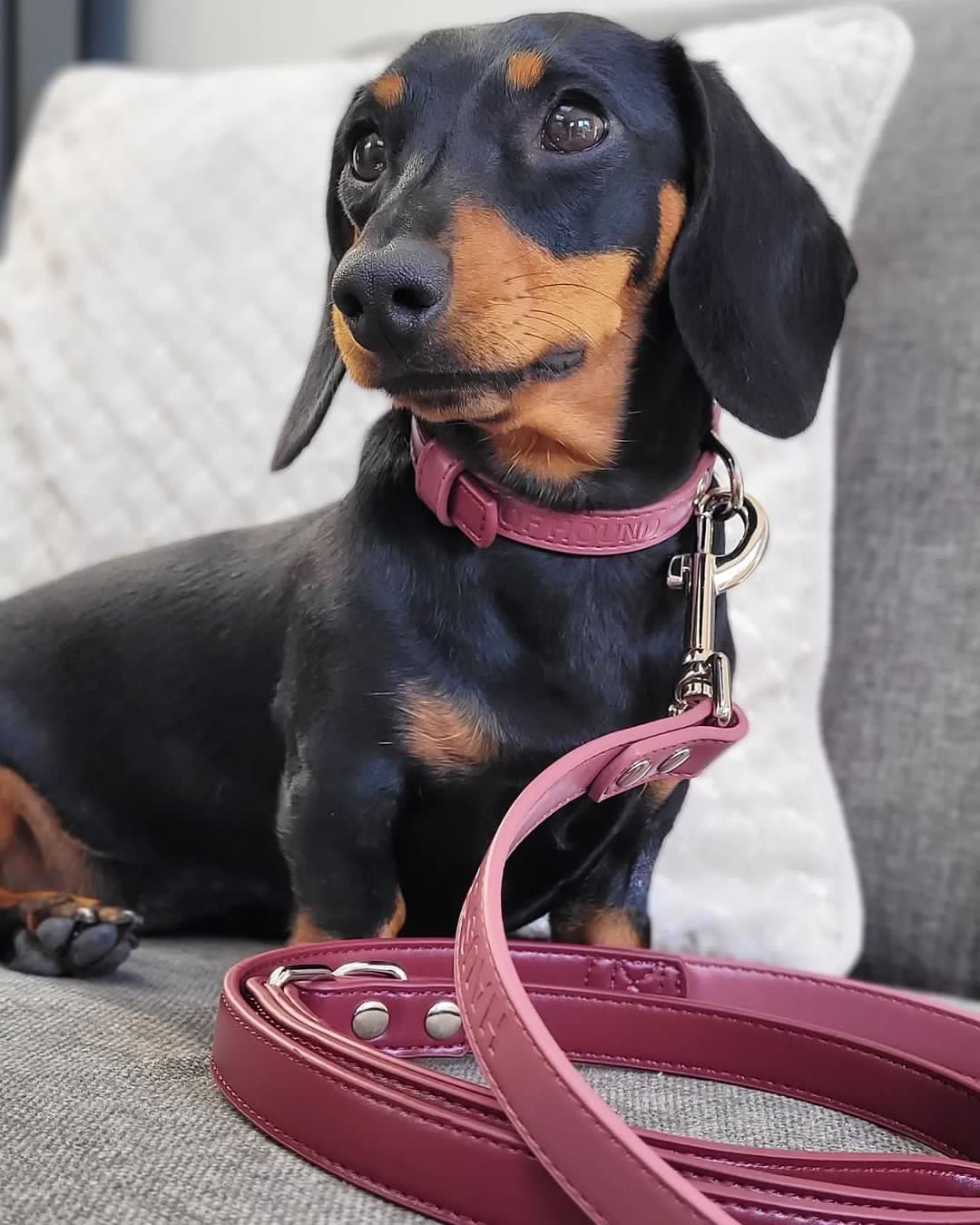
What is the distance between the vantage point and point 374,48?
1.76 m

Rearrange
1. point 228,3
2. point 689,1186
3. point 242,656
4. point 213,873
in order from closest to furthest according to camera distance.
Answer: point 689,1186, point 242,656, point 213,873, point 228,3

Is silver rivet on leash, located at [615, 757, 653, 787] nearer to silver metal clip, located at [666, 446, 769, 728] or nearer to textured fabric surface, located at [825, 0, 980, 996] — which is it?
silver metal clip, located at [666, 446, 769, 728]

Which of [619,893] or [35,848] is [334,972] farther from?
[35,848]

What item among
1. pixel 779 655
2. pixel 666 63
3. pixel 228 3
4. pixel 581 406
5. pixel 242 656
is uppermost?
pixel 228 3

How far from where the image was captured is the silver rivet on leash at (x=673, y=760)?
0.83 meters

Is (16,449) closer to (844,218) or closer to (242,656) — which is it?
(242,656)

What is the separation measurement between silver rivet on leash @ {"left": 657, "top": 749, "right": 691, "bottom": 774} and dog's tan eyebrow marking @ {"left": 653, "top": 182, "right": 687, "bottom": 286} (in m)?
0.32

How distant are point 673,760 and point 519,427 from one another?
24 centimetres

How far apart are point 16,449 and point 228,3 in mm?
1107

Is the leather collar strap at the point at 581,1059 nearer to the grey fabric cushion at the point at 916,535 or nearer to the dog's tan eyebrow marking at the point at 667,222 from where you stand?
the dog's tan eyebrow marking at the point at 667,222

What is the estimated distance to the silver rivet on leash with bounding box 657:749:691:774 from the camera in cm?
83

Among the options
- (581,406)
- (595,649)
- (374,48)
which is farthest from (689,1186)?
(374,48)

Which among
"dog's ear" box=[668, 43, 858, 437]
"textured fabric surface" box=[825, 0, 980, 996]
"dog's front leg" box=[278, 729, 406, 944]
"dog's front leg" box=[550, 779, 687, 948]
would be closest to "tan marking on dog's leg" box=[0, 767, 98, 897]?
"dog's front leg" box=[278, 729, 406, 944]

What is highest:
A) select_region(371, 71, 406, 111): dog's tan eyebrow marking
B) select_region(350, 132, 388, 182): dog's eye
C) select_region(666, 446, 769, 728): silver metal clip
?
select_region(371, 71, 406, 111): dog's tan eyebrow marking
